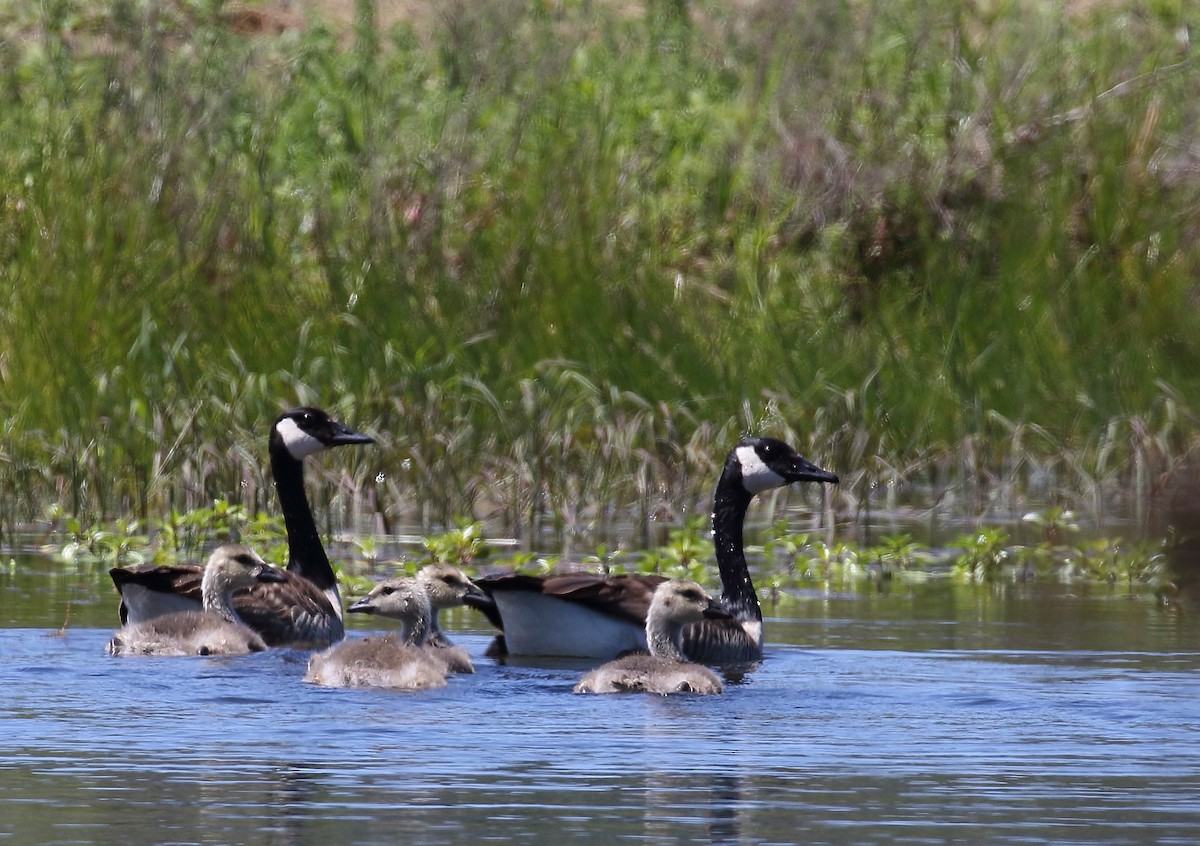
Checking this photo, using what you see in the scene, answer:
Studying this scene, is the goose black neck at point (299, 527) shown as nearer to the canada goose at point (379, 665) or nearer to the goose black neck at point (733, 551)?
the goose black neck at point (733, 551)

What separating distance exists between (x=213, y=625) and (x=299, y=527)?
1.60 m

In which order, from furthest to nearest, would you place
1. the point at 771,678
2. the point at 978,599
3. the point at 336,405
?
the point at 336,405 < the point at 978,599 < the point at 771,678

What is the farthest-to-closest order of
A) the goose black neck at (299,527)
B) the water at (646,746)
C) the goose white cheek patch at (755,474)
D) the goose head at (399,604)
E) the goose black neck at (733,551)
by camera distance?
the goose white cheek patch at (755,474) < the goose black neck at (299,527) < the goose black neck at (733,551) < the goose head at (399,604) < the water at (646,746)

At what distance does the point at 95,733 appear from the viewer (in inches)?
316

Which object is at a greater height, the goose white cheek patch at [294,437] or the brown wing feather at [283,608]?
the goose white cheek patch at [294,437]

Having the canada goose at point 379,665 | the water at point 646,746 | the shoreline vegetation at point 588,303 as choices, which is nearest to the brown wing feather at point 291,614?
the water at point 646,746

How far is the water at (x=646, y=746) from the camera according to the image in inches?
250

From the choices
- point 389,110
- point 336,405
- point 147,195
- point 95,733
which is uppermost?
point 389,110

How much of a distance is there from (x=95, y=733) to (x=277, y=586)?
3.08 metres

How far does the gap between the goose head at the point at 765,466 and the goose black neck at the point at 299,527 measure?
78.0 inches

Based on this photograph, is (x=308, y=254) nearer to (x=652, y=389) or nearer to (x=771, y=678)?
(x=652, y=389)

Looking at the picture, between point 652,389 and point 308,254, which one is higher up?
point 308,254

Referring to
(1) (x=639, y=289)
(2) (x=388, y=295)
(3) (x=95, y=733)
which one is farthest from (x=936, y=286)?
(3) (x=95, y=733)

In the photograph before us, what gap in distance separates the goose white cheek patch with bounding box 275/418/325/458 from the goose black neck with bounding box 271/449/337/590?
56mm
